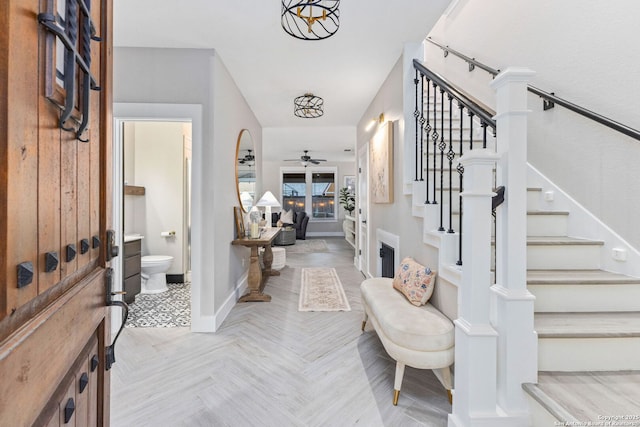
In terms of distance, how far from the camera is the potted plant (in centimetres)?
941

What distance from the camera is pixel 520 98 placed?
1419 millimetres

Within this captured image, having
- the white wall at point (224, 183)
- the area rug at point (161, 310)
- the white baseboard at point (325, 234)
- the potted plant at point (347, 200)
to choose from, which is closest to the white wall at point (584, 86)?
the white wall at point (224, 183)

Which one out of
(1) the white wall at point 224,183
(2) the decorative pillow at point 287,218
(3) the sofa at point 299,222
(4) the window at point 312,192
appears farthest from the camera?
(4) the window at point 312,192

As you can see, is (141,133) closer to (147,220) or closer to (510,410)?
(147,220)

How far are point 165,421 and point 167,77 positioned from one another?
8.85ft

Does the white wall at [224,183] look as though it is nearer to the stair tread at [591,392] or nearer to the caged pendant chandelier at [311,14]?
the caged pendant chandelier at [311,14]

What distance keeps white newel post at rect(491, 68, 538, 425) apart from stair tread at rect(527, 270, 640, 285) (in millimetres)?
404

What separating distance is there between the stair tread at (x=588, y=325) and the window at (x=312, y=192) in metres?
8.93

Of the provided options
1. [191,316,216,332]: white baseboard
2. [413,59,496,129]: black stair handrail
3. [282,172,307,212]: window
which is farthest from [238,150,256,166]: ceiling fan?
[282,172,307,212]: window

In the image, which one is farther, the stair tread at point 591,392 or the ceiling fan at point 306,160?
the ceiling fan at point 306,160

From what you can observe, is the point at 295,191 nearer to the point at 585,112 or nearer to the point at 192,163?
the point at 192,163

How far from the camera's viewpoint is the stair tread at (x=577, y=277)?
5.64 ft

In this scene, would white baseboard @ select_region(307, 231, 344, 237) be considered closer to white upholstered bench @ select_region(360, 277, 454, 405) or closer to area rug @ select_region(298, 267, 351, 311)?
area rug @ select_region(298, 267, 351, 311)

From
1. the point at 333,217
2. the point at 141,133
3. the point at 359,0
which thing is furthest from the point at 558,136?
the point at 333,217
